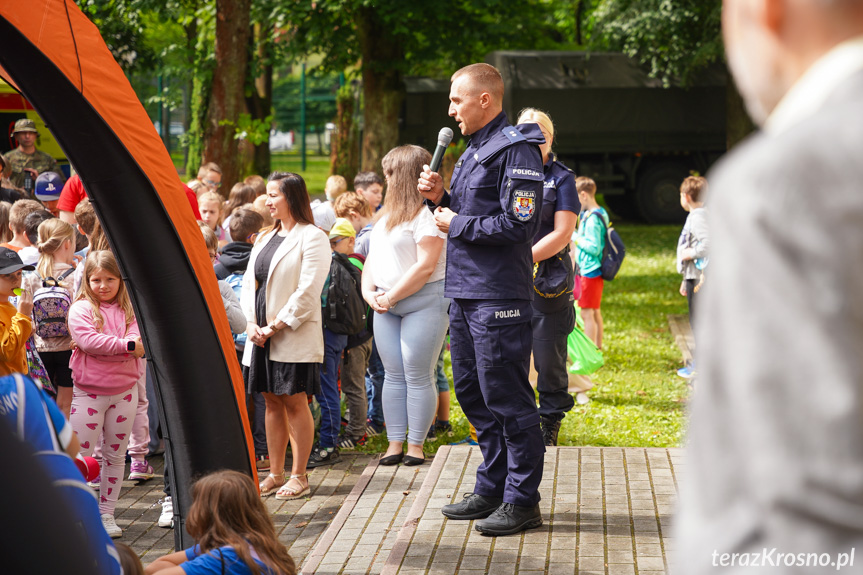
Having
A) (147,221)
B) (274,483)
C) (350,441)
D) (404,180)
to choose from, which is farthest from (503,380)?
(350,441)

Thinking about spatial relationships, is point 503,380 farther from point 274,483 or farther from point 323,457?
point 323,457

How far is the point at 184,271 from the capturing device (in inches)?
177

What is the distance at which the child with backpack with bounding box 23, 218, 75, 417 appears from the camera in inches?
235

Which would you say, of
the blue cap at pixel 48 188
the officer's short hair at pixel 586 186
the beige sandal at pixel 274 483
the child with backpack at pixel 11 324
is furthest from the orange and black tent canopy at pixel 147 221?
the blue cap at pixel 48 188

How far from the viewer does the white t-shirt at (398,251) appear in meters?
6.19

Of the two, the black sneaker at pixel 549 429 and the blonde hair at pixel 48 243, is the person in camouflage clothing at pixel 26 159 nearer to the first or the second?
the blonde hair at pixel 48 243

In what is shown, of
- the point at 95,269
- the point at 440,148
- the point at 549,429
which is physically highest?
the point at 440,148

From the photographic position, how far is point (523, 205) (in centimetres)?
447

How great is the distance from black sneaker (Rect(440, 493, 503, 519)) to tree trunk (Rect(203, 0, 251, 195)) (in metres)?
11.2

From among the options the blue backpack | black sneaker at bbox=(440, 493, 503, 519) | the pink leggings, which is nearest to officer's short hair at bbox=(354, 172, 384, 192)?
the blue backpack

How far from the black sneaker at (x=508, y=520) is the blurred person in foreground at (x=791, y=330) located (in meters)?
3.89

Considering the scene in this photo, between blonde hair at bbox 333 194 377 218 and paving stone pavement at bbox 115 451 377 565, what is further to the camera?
blonde hair at bbox 333 194 377 218

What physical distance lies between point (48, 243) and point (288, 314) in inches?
64.6

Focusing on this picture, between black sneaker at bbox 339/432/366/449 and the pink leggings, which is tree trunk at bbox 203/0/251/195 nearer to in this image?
black sneaker at bbox 339/432/366/449
